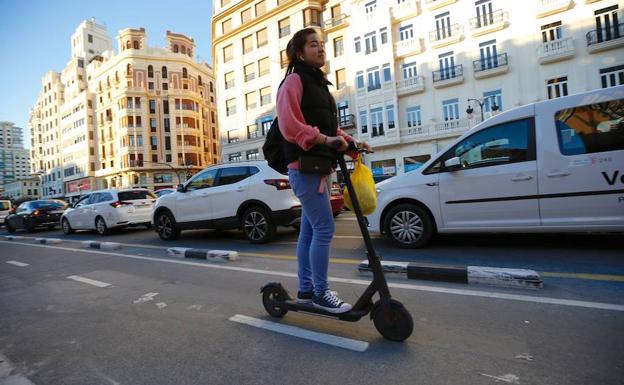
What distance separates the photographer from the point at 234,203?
7465 millimetres

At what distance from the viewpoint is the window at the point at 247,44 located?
122ft

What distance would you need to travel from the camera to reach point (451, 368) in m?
1.97

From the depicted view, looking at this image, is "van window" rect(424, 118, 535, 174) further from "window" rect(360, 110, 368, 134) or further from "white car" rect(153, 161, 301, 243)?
"window" rect(360, 110, 368, 134)

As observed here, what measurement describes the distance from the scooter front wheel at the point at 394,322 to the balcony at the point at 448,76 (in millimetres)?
27039

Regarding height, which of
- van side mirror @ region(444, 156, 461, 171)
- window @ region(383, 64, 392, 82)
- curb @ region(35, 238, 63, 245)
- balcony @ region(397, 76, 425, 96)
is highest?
window @ region(383, 64, 392, 82)

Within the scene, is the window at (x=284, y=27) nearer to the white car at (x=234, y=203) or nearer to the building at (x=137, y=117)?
the building at (x=137, y=117)

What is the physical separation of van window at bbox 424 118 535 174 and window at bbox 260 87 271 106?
1252 inches

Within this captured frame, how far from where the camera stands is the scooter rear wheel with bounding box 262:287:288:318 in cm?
283

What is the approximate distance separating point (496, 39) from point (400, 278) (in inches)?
1050

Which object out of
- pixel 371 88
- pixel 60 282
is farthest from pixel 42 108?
pixel 60 282

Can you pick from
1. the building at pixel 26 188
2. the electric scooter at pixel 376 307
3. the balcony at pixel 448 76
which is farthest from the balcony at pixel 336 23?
the building at pixel 26 188

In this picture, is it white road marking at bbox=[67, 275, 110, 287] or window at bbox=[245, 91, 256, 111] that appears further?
window at bbox=[245, 91, 256, 111]

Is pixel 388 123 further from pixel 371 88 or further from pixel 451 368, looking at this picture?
pixel 451 368

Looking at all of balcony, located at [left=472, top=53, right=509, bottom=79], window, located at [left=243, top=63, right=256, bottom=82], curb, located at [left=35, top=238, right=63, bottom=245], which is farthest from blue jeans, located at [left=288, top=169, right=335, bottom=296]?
window, located at [left=243, top=63, right=256, bottom=82]
